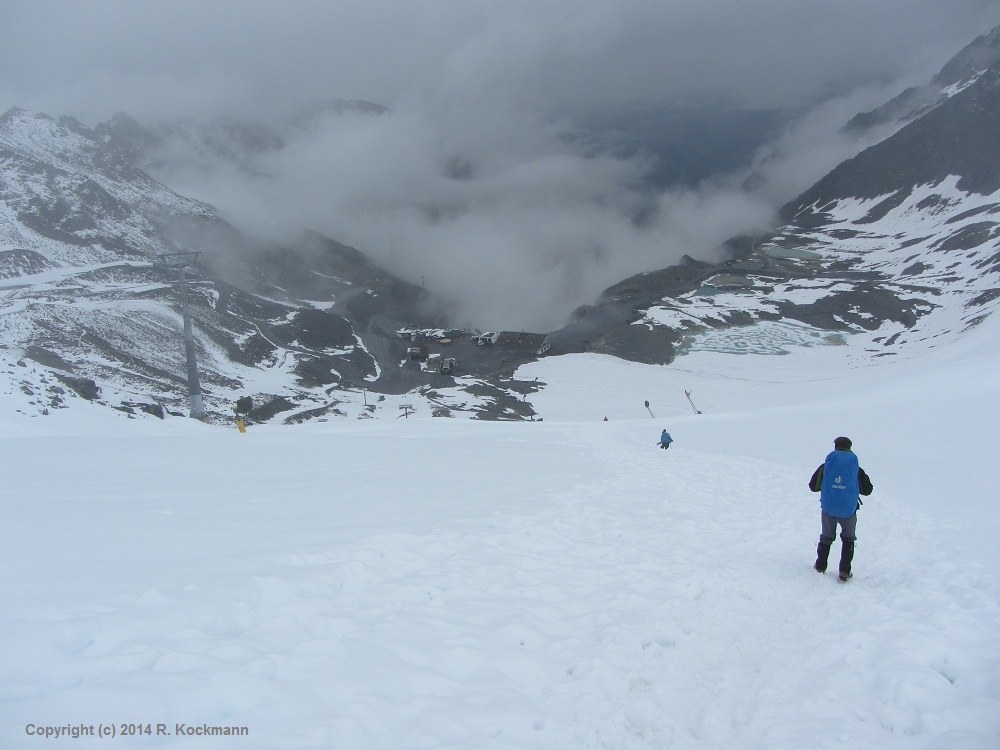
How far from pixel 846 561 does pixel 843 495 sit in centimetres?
90

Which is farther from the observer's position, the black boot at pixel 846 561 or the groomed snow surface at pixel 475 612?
the black boot at pixel 846 561

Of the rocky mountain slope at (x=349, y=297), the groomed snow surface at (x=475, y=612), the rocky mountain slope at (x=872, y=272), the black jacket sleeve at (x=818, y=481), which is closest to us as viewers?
the groomed snow surface at (x=475, y=612)

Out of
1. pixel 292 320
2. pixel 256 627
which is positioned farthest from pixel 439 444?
pixel 292 320

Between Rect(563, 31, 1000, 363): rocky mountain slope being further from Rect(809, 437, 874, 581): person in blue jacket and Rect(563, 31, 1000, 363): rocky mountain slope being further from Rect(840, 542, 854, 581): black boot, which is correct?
Rect(840, 542, 854, 581): black boot

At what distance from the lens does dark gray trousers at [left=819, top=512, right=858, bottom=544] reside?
770 centimetres

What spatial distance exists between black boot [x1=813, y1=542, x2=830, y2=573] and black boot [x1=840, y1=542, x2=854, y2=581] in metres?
0.30

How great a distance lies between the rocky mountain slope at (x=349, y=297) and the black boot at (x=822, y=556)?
24.4 meters

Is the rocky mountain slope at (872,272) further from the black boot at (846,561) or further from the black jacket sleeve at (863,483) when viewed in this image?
the black boot at (846,561)

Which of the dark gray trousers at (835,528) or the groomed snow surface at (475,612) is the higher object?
the dark gray trousers at (835,528)

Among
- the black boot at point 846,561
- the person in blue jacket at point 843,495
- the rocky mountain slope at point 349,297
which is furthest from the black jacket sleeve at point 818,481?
the rocky mountain slope at point 349,297

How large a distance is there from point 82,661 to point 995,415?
973 inches

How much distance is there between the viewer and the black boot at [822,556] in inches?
315

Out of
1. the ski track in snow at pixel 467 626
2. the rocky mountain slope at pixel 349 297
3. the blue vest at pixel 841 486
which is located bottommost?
the ski track in snow at pixel 467 626

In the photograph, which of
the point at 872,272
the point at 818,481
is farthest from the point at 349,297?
the point at 818,481
